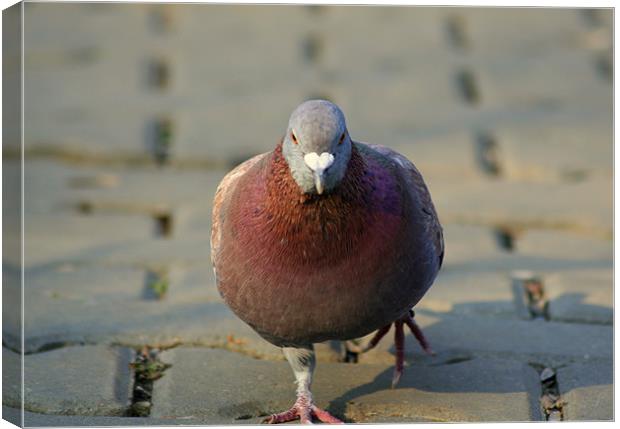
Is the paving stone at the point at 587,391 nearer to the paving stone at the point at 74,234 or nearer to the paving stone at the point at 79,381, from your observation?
the paving stone at the point at 79,381

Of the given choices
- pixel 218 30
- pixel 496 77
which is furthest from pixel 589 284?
pixel 218 30

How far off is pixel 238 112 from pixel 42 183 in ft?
4.97

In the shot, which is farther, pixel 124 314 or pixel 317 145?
pixel 124 314

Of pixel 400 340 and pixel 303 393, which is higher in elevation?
pixel 400 340

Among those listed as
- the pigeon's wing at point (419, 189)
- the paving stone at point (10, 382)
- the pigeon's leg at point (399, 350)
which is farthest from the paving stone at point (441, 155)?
the paving stone at point (10, 382)

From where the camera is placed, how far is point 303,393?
13.2 ft

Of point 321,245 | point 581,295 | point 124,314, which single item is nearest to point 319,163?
point 321,245

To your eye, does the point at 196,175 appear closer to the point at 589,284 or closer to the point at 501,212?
the point at 501,212

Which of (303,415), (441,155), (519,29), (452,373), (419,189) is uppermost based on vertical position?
(519,29)

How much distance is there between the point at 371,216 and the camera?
12.0 feet

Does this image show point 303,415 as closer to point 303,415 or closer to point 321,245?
point 303,415

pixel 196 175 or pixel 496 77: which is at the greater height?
pixel 496 77

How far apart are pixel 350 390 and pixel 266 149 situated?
2919 millimetres

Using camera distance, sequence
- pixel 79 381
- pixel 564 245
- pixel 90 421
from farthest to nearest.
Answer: pixel 564 245, pixel 79 381, pixel 90 421
